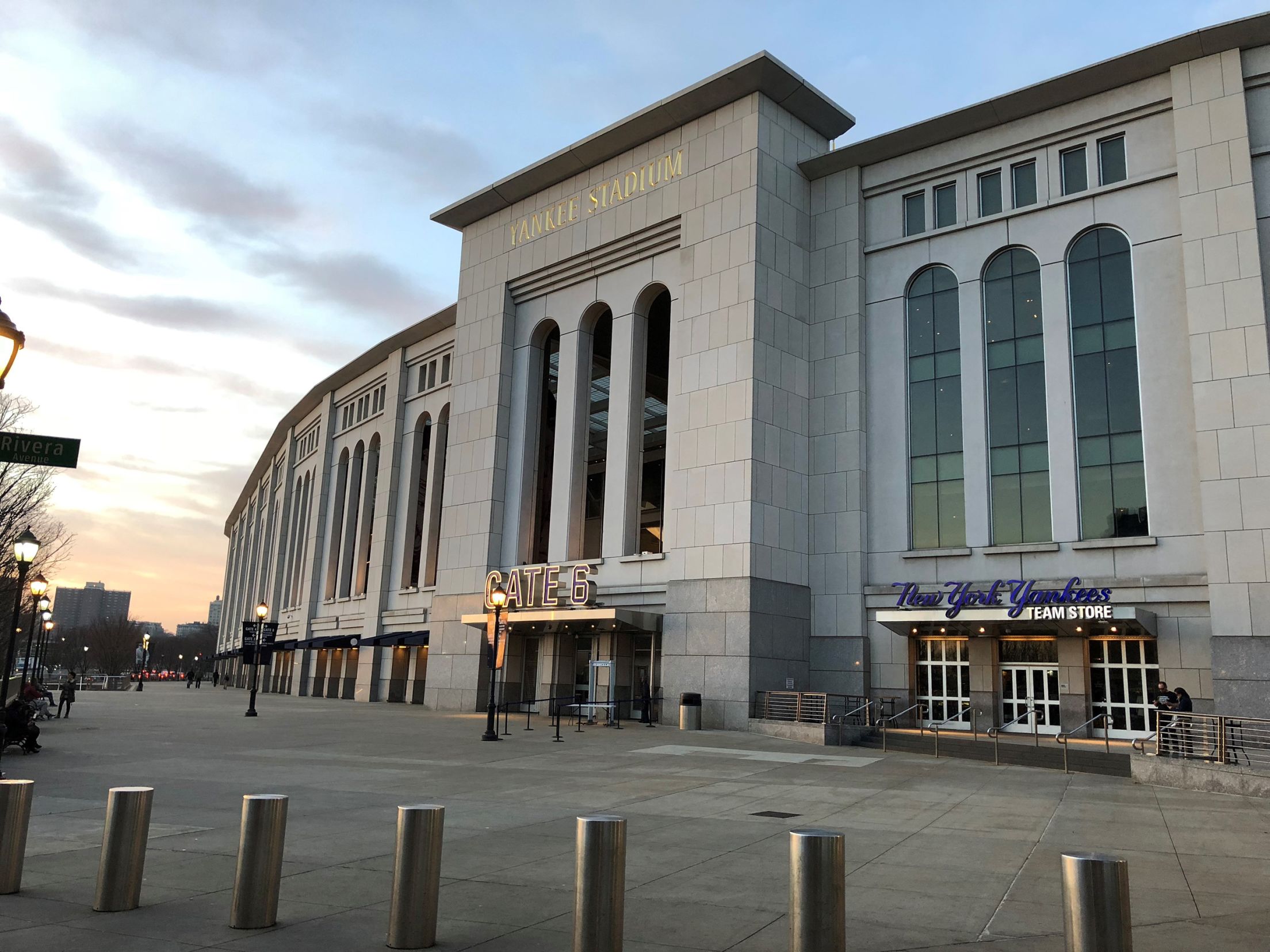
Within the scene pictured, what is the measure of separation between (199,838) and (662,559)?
24629 mm

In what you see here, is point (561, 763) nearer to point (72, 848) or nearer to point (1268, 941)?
point (72, 848)

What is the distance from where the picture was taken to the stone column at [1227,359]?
25781mm

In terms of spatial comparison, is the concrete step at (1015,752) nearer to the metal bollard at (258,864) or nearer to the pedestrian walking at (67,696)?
the metal bollard at (258,864)

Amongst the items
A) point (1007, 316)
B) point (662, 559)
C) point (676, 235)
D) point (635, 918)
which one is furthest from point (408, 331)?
point (635, 918)

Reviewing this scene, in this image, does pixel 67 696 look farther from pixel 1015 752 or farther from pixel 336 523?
pixel 336 523

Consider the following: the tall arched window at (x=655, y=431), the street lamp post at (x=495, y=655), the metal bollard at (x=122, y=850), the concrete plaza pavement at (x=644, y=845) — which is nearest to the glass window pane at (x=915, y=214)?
the tall arched window at (x=655, y=431)

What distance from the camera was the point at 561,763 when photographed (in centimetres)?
2086

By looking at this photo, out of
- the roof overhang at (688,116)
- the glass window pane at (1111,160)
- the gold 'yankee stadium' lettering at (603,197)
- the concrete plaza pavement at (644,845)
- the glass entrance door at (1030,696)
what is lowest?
the concrete plaza pavement at (644,845)

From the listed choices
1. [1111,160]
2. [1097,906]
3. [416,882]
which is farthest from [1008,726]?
[416,882]

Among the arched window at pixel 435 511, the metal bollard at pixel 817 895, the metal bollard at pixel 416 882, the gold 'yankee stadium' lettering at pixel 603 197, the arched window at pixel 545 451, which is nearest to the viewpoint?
the metal bollard at pixel 817 895

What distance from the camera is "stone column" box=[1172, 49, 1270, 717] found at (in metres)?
25.8

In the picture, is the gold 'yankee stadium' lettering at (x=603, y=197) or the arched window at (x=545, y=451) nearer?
the gold 'yankee stadium' lettering at (x=603, y=197)

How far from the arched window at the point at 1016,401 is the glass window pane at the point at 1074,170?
7.87 feet

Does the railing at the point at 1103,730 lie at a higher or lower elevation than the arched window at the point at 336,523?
lower
